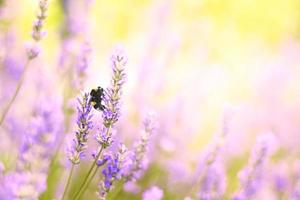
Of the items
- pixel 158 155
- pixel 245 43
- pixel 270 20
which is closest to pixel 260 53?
pixel 245 43

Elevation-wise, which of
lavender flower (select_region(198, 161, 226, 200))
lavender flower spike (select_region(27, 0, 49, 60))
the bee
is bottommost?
the bee

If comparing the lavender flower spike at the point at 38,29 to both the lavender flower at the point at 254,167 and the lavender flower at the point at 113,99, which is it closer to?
the lavender flower at the point at 113,99

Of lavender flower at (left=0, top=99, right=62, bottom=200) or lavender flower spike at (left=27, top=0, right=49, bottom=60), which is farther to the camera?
lavender flower spike at (left=27, top=0, right=49, bottom=60)

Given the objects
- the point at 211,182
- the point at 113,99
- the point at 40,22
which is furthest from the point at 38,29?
the point at 211,182

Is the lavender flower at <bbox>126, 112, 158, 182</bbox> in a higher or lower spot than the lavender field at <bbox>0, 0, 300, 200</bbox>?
lower

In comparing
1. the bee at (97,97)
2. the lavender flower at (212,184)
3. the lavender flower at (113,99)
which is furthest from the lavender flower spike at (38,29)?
the lavender flower at (212,184)

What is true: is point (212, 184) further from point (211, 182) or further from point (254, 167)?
point (254, 167)

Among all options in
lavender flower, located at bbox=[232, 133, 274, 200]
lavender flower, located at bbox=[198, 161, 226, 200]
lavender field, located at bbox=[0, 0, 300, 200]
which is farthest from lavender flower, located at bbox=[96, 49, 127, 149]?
lavender flower, located at bbox=[198, 161, 226, 200]

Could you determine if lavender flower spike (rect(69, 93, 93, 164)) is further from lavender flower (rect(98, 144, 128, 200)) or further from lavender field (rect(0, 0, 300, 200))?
lavender flower (rect(98, 144, 128, 200))
